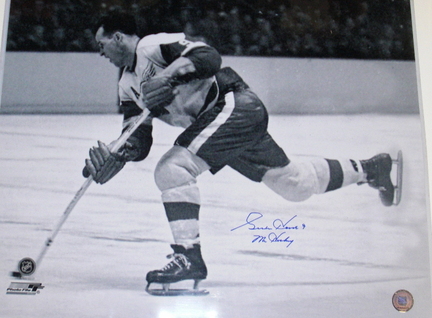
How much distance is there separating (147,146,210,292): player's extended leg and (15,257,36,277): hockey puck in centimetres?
45

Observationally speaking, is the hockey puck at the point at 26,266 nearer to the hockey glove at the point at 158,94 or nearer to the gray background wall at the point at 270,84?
the gray background wall at the point at 270,84

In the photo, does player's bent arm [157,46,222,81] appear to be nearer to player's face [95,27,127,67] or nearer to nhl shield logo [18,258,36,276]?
player's face [95,27,127,67]

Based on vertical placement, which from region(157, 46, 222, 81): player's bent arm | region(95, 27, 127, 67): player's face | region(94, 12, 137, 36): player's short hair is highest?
region(94, 12, 137, 36): player's short hair

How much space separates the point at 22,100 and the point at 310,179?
1.24m

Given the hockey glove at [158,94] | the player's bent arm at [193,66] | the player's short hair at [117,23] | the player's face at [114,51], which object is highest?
the player's short hair at [117,23]

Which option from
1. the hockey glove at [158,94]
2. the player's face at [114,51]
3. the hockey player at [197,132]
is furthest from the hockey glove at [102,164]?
the player's face at [114,51]

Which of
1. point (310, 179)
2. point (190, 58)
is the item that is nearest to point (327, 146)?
point (310, 179)

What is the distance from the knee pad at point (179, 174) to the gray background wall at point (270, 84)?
0.32 meters

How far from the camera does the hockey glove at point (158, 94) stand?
6.44 feet

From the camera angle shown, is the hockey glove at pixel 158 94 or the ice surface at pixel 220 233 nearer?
the ice surface at pixel 220 233

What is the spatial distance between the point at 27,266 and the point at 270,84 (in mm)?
1227

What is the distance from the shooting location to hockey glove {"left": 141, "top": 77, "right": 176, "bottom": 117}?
6.44 ft

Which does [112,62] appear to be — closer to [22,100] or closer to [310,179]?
[22,100]

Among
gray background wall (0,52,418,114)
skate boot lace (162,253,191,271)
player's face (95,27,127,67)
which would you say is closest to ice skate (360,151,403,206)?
gray background wall (0,52,418,114)
